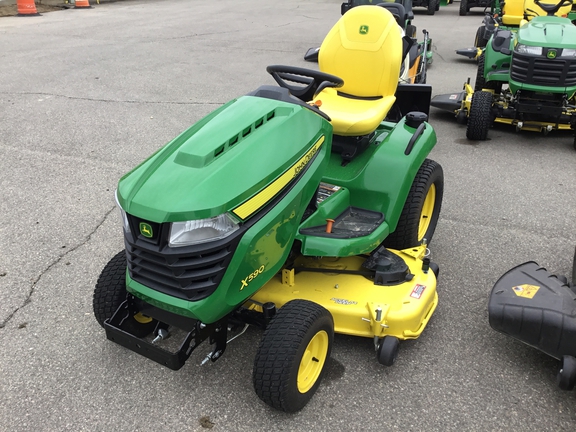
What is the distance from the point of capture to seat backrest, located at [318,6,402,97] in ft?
10.8

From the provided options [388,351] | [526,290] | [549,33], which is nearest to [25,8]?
[549,33]

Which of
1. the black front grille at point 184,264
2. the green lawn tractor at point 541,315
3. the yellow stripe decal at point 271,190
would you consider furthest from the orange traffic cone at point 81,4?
the green lawn tractor at point 541,315

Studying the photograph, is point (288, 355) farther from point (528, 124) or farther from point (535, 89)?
point (528, 124)

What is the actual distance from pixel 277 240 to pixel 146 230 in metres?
0.53

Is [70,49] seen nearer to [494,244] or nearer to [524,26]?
[524,26]

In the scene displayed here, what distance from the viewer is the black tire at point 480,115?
5230mm

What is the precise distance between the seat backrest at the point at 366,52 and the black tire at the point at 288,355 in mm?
1755

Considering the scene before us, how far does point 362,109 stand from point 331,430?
1785 millimetres

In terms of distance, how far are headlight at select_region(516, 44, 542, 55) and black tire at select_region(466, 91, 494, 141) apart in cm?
50

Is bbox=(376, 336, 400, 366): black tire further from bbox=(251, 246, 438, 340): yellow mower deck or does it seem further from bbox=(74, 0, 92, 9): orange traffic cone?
bbox=(74, 0, 92, 9): orange traffic cone

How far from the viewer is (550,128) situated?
5230 mm

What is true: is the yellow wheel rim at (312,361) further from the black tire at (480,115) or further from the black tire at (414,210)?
the black tire at (480,115)

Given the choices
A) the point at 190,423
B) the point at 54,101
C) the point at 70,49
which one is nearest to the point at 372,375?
the point at 190,423

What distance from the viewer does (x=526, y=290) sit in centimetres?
246
